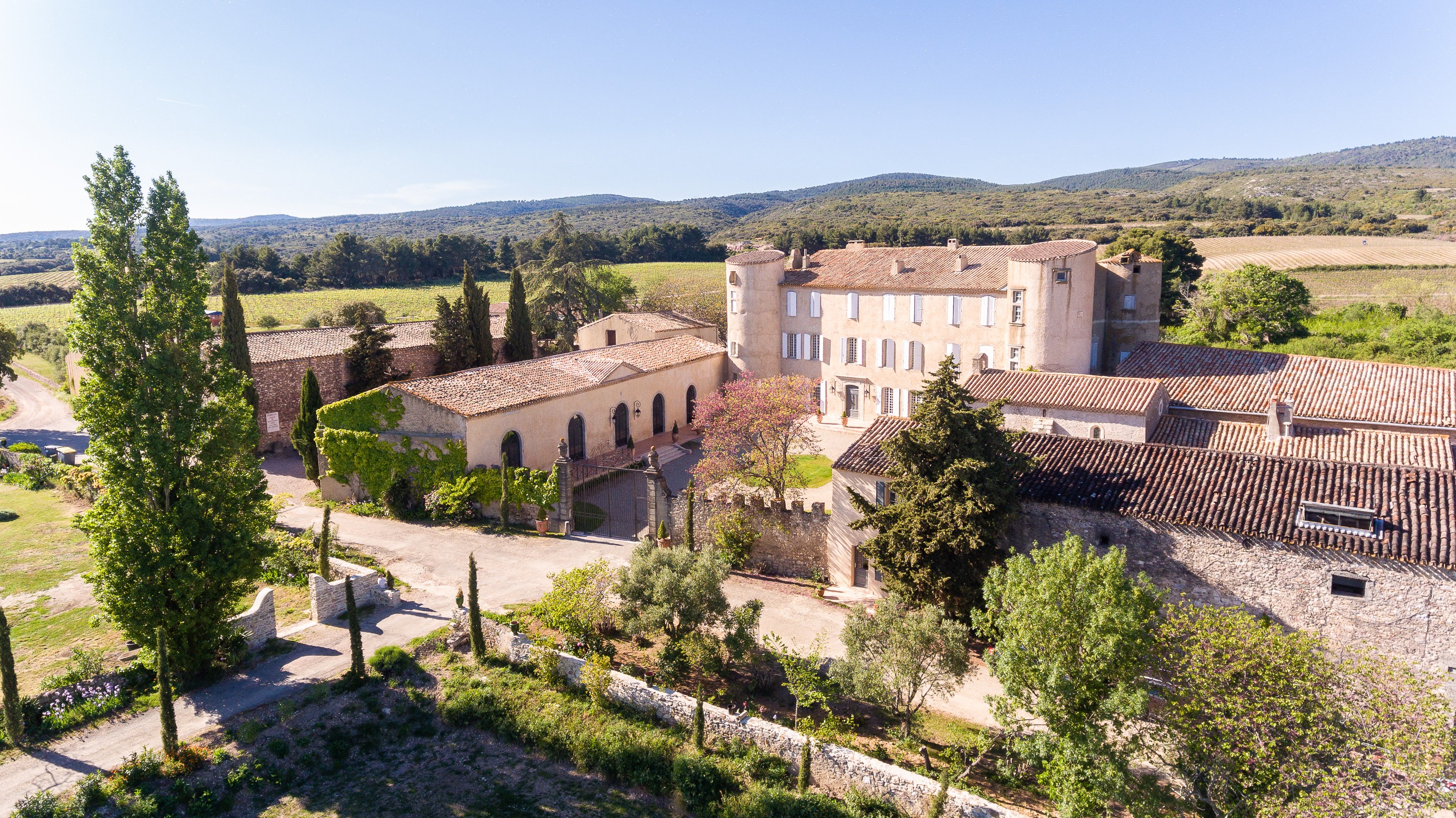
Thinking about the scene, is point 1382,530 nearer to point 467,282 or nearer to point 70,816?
point 70,816

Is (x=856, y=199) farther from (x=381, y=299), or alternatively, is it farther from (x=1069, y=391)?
(x=1069, y=391)

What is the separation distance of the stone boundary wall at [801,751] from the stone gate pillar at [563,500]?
8.41 meters

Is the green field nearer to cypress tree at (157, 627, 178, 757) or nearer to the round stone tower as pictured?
the round stone tower

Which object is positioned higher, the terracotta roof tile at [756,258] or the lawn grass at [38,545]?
the terracotta roof tile at [756,258]

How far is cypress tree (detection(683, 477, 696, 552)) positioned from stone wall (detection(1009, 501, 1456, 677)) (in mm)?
9529

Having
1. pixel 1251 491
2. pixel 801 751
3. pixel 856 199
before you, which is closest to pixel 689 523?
pixel 801 751

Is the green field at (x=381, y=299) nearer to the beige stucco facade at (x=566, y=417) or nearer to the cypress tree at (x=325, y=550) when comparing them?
the beige stucco facade at (x=566, y=417)

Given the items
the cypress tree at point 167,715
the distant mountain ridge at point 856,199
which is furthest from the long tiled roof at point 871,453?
the distant mountain ridge at point 856,199

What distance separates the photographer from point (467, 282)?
41000 mm

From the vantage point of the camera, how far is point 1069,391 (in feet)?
86.6

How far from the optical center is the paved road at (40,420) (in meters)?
43.1

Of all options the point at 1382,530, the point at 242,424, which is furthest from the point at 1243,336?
the point at 242,424

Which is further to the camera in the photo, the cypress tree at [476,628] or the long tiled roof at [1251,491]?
the cypress tree at [476,628]

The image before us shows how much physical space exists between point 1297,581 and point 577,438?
80.0ft
